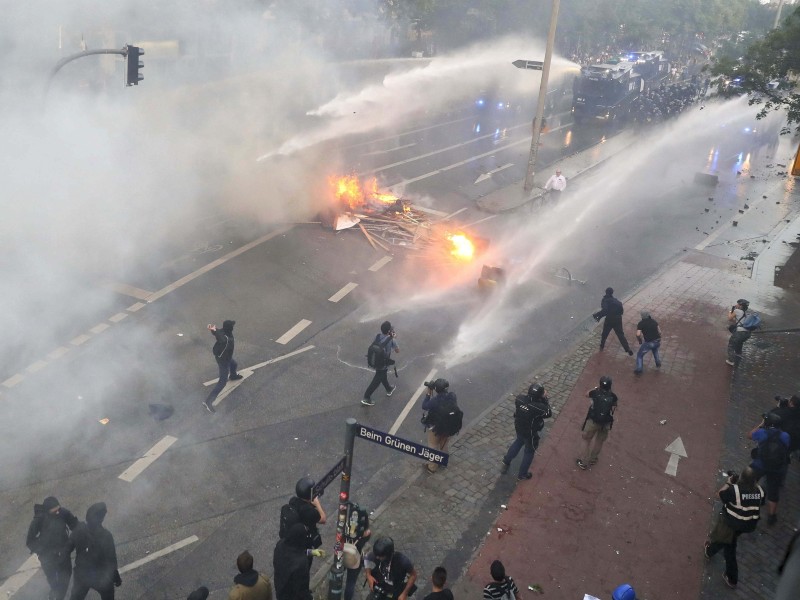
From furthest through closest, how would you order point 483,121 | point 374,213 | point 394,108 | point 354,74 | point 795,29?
point 483,121, point 394,108, point 354,74, point 374,213, point 795,29

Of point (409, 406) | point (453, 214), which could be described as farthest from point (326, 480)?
point (453, 214)

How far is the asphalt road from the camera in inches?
267

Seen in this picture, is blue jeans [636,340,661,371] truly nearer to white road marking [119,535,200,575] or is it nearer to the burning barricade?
the burning barricade

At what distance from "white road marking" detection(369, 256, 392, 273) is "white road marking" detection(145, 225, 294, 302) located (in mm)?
2375

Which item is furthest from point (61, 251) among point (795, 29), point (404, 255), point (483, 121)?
point (483, 121)

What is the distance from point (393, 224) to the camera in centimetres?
1528

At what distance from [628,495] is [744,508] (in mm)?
1669

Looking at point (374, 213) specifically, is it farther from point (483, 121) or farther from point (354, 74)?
point (483, 121)

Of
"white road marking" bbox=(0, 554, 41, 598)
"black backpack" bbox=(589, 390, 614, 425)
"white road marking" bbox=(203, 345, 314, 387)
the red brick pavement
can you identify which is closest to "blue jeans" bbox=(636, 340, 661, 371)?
the red brick pavement

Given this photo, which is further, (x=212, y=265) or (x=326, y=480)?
(x=212, y=265)

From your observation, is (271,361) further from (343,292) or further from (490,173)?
(490,173)

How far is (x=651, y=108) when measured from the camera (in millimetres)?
30766

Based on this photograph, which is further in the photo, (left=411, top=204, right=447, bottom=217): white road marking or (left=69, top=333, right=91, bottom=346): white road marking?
(left=411, top=204, right=447, bottom=217): white road marking

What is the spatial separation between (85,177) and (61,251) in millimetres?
1343
